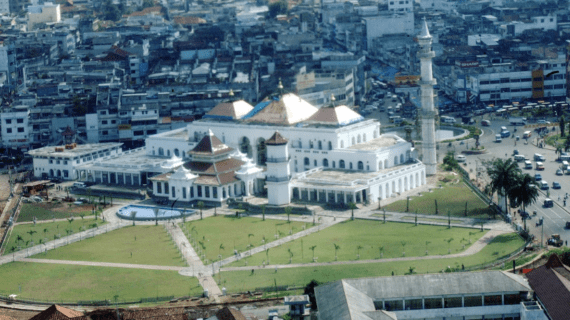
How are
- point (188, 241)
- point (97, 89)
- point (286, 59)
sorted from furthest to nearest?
point (286, 59) → point (97, 89) → point (188, 241)

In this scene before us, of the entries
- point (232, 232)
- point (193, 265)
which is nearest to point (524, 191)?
point (232, 232)

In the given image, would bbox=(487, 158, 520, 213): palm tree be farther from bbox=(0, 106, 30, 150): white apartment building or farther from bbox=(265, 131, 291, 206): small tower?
bbox=(0, 106, 30, 150): white apartment building

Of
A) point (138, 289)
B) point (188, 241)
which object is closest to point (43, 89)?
point (188, 241)

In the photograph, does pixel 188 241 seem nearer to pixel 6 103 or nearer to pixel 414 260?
pixel 414 260

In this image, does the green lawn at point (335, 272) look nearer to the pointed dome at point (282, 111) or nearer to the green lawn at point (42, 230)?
the green lawn at point (42, 230)

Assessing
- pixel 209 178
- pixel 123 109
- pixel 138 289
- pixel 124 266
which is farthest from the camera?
pixel 123 109

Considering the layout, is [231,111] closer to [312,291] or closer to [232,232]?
[232,232]
